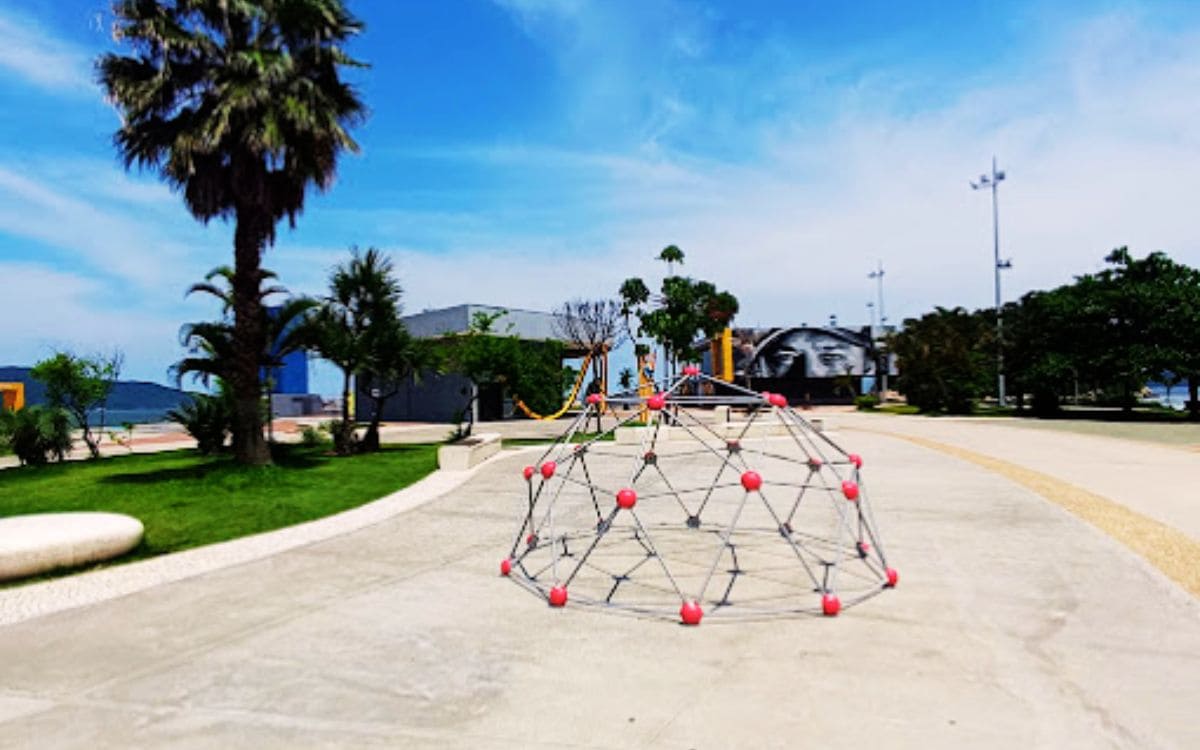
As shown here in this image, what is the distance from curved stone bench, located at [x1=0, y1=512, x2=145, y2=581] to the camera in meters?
7.64

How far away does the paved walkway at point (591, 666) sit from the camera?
4090mm

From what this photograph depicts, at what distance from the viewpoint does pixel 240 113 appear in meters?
14.6

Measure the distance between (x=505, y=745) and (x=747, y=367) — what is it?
61.1 metres

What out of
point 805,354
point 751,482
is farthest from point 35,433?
point 805,354

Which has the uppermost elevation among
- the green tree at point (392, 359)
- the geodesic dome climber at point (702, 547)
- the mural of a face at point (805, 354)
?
the mural of a face at point (805, 354)

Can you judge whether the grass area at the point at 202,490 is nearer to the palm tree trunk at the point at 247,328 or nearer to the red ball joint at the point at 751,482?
the palm tree trunk at the point at 247,328

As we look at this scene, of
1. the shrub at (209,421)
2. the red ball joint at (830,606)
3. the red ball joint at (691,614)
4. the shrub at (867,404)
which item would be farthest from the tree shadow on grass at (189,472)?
the shrub at (867,404)

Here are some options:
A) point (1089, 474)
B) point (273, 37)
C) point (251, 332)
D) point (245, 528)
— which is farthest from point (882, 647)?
point (273, 37)

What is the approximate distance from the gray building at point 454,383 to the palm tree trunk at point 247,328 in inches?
900

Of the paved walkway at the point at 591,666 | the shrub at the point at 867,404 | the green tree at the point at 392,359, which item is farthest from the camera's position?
the shrub at the point at 867,404

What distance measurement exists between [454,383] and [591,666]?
128ft

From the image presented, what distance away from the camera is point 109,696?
4695mm

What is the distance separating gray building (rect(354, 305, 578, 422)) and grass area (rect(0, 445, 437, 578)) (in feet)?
67.2

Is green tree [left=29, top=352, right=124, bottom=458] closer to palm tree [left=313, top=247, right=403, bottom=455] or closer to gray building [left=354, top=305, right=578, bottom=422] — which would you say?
palm tree [left=313, top=247, right=403, bottom=455]
